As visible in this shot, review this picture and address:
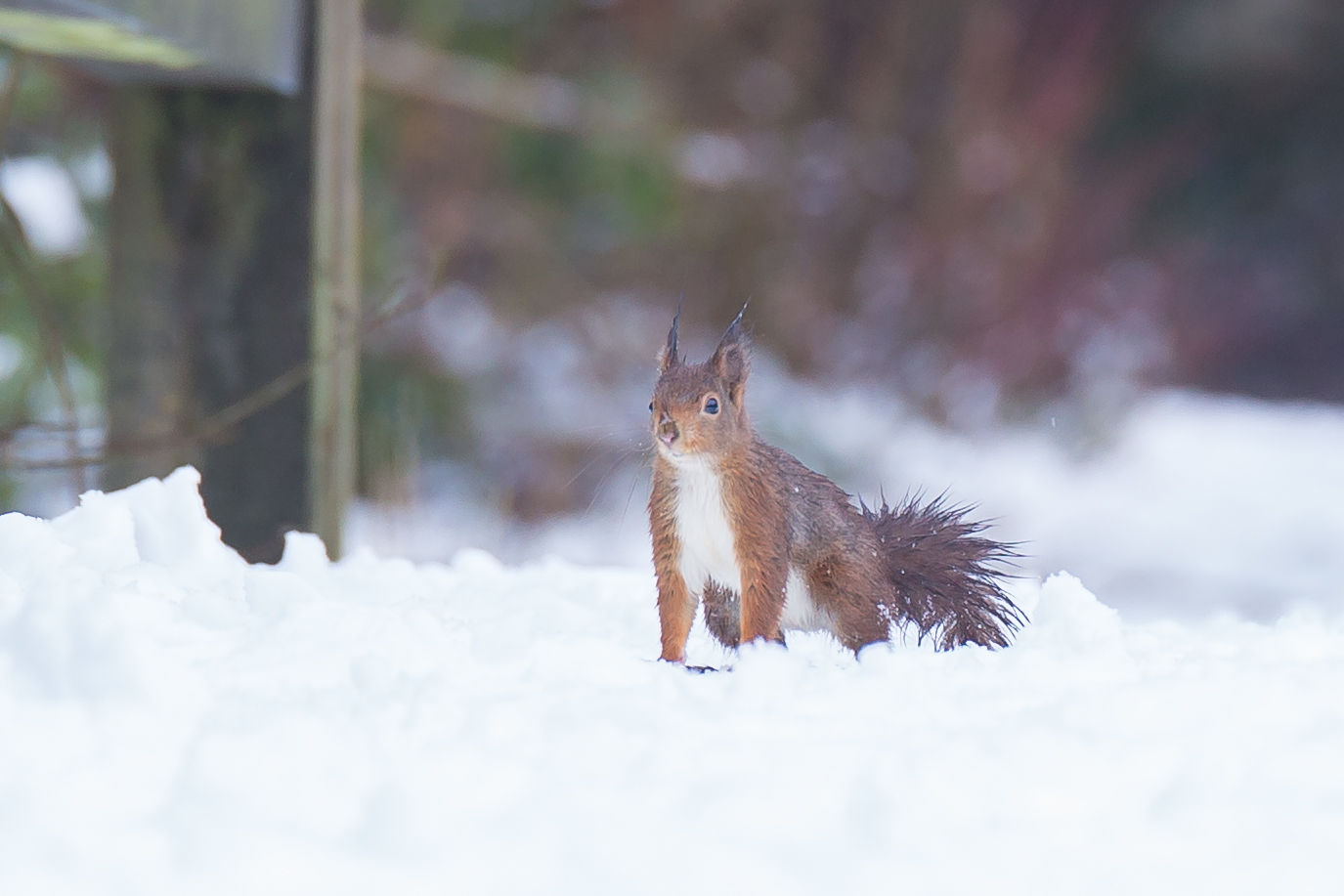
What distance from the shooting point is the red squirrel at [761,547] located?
133cm

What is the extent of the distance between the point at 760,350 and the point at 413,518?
223cm

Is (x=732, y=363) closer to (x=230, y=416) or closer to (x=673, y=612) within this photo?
(x=673, y=612)

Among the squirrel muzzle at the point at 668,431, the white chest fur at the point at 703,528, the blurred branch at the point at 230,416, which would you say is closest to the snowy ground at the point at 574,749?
the white chest fur at the point at 703,528

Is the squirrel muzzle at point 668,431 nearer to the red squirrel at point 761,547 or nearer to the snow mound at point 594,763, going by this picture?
the red squirrel at point 761,547

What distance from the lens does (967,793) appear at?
82 centimetres

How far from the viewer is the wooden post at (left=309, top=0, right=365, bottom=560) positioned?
6.18 feet

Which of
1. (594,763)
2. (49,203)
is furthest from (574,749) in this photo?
(49,203)

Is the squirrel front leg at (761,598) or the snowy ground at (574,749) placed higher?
the squirrel front leg at (761,598)

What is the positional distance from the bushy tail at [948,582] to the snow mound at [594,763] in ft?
0.64

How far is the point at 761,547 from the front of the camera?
1319 mm

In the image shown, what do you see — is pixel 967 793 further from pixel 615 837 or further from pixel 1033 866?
pixel 615 837

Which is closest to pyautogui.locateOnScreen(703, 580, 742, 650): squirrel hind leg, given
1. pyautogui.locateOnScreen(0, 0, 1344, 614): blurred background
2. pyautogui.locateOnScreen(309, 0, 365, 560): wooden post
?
pyautogui.locateOnScreen(309, 0, 365, 560): wooden post

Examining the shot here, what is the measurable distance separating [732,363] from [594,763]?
2.05ft

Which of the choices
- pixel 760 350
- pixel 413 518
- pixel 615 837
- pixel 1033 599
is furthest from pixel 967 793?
pixel 760 350
